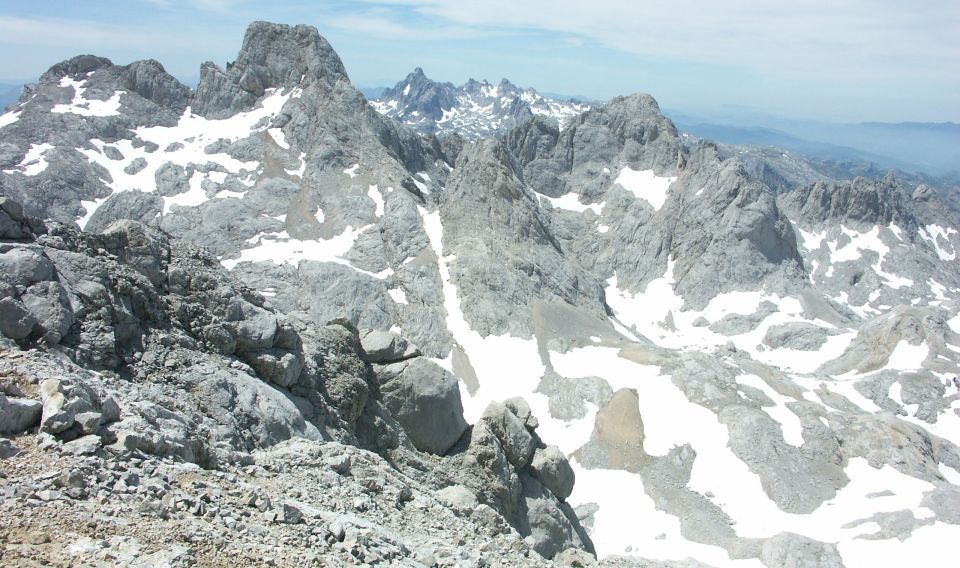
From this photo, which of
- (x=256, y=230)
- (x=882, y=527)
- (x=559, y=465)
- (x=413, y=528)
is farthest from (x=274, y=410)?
(x=256, y=230)

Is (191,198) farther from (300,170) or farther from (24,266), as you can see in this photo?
(24,266)

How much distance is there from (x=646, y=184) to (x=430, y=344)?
101396mm

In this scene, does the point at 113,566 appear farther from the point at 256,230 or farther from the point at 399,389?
the point at 256,230

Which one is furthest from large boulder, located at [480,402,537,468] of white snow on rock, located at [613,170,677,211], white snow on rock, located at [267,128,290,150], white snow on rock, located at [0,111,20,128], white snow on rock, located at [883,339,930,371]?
white snow on rock, located at [613,170,677,211]

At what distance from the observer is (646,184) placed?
158500 mm

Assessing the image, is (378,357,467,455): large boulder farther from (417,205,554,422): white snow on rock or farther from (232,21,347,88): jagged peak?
(232,21,347,88): jagged peak

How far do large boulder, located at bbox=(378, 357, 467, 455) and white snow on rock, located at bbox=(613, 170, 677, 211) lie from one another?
440ft

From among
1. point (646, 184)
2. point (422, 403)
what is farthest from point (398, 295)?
point (646, 184)

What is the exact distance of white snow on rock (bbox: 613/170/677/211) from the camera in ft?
501

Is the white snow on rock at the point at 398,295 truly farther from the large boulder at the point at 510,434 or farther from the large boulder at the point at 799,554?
the large boulder at the point at 510,434

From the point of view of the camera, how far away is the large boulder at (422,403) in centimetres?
2433

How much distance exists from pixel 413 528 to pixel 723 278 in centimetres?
12957

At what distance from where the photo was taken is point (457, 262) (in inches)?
3474

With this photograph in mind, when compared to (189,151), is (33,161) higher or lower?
lower
